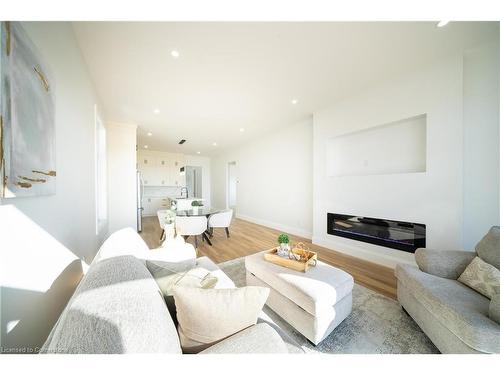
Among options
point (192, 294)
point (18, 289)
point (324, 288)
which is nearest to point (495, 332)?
point (324, 288)

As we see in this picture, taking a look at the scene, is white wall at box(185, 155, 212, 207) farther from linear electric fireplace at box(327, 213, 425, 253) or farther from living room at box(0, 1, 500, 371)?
linear electric fireplace at box(327, 213, 425, 253)

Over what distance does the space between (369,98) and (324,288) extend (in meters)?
2.95

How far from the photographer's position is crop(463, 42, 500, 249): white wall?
1.86 m

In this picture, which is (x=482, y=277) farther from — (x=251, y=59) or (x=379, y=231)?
(x=251, y=59)

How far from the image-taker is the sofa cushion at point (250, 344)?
26.0 inches

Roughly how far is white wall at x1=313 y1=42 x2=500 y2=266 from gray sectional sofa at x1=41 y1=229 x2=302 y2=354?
2.57m

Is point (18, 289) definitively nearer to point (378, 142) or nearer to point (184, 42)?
point (184, 42)

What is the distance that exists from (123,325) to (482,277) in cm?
229

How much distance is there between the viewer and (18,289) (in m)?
0.78

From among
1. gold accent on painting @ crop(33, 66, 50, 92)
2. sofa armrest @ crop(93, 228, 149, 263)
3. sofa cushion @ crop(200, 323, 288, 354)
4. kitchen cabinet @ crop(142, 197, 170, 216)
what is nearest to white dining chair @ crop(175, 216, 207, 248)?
sofa armrest @ crop(93, 228, 149, 263)

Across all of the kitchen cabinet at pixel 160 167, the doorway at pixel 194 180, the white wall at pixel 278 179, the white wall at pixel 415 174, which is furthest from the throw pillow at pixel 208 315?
the doorway at pixel 194 180

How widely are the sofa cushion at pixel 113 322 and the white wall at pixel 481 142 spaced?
3.23 meters

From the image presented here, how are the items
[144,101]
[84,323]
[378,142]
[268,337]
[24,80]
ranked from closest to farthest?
[84,323]
[268,337]
[24,80]
[378,142]
[144,101]

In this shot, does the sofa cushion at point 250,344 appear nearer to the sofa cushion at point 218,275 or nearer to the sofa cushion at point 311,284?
the sofa cushion at point 218,275
